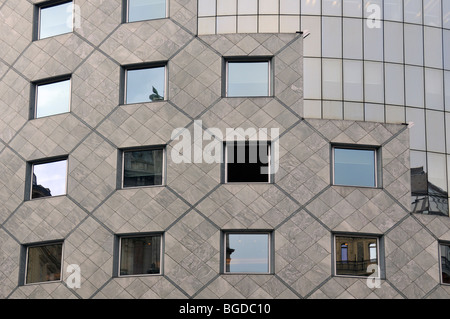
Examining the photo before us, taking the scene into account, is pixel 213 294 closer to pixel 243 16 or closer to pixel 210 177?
pixel 210 177

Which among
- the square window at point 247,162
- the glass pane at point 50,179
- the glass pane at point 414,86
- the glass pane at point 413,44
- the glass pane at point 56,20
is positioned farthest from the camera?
the glass pane at point 56,20

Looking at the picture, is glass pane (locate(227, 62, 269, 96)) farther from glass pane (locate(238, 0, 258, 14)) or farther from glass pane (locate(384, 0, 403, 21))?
glass pane (locate(384, 0, 403, 21))

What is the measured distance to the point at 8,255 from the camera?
92.6 feet

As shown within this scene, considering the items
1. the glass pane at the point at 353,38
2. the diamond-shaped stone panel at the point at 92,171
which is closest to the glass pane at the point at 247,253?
the diamond-shaped stone panel at the point at 92,171

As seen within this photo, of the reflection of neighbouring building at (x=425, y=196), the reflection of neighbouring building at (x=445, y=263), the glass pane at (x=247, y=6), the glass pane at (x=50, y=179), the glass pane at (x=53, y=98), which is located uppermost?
the glass pane at (x=247, y=6)

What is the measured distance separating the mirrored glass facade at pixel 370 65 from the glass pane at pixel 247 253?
4536mm

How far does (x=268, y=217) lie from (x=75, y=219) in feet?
21.1

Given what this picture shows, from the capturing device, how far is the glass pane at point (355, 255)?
1030 inches

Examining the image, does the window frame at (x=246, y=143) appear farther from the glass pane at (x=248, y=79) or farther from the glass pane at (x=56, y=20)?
the glass pane at (x=56, y=20)

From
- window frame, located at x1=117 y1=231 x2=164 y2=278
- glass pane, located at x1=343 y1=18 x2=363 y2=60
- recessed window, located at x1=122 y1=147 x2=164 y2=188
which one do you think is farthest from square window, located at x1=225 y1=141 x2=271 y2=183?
glass pane, located at x1=343 y1=18 x2=363 y2=60

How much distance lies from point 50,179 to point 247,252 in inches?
293

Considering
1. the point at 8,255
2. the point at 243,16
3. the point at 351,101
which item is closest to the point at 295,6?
→ the point at 243,16

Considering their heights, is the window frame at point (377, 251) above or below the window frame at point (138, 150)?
below
